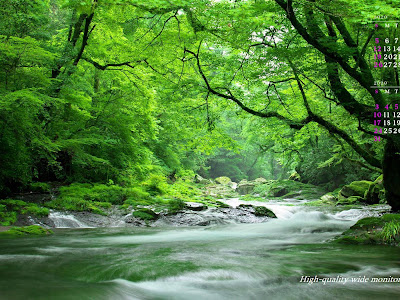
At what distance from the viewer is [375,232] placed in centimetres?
622

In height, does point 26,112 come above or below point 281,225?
above

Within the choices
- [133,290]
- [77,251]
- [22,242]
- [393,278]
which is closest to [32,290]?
[133,290]

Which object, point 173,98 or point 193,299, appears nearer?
point 193,299

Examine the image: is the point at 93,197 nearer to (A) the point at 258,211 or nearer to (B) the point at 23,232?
(B) the point at 23,232

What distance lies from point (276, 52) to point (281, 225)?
18.7 feet

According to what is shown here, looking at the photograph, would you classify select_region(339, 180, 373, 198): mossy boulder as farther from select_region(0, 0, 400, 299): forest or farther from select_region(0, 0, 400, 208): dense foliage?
select_region(0, 0, 400, 208): dense foliage

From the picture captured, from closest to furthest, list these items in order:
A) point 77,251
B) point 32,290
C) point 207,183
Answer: point 32,290, point 77,251, point 207,183

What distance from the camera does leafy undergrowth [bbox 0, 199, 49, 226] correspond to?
7.59 metres

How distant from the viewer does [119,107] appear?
457 inches

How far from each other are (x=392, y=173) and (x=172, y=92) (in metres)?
7.14

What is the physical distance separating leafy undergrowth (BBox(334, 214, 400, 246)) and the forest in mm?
27

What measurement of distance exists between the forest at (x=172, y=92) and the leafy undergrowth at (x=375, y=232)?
27mm

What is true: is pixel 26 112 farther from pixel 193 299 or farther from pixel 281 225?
pixel 281 225
